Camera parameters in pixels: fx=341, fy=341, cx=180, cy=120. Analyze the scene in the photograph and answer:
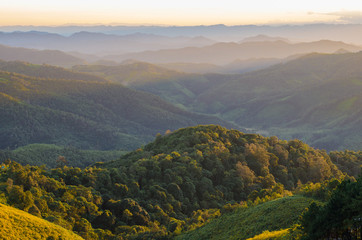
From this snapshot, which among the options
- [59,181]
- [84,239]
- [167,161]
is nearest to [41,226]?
[84,239]

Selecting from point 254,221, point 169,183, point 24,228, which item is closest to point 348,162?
point 169,183

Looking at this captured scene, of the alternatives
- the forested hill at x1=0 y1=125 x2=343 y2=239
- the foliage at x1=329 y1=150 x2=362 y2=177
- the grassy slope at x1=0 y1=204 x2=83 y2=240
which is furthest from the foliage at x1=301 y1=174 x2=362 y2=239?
the foliage at x1=329 y1=150 x2=362 y2=177

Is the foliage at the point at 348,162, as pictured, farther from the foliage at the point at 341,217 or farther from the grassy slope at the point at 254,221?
the foliage at the point at 341,217

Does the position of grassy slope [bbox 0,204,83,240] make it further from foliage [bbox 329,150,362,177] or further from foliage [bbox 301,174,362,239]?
foliage [bbox 329,150,362,177]

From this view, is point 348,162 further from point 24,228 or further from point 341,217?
point 24,228

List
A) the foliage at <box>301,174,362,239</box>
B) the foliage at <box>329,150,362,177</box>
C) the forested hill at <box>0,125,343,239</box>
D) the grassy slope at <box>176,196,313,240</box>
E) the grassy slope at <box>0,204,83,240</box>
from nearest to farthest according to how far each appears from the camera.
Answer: the foliage at <box>301,174,362,239</box> → the grassy slope at <box>0,204,83,240</box> → the grassy slope at <box>176,196,313,240</box> → the forested hill at <box>0,125,343,239</box> → the foliage at <box>329,150,362,177</box>

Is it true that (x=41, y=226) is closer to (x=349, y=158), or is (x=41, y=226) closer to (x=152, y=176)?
(x=152, y=176)
